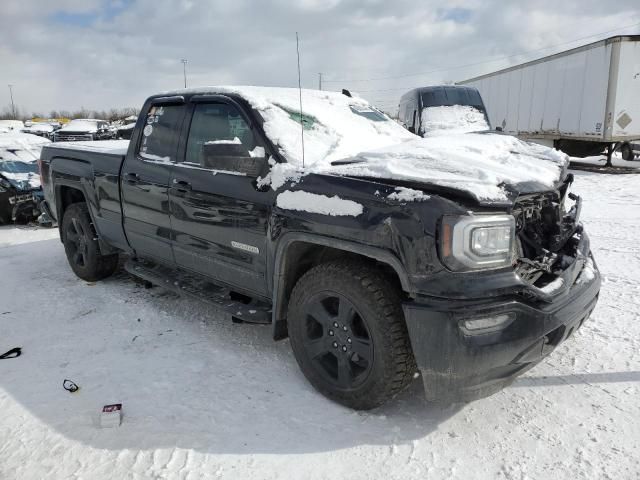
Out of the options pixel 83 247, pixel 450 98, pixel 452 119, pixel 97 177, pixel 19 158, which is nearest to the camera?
pixel 97 177

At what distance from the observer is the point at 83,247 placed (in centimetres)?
516

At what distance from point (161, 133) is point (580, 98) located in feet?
44.4

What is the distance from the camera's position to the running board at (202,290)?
325 centimetres

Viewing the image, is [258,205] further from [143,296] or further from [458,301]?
[143,296]

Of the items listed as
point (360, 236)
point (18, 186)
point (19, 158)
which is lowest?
point (18, 186)

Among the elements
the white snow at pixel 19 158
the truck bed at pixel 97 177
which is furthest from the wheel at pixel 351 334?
the white snow at pixel 19 158

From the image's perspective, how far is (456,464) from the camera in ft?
7.67

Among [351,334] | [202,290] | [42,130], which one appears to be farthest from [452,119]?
[42,130]

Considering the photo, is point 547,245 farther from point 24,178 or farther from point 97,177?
point 24,178

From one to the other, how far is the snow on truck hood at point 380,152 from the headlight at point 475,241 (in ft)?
0.36

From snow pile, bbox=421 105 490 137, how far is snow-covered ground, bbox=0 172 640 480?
7.26 metres

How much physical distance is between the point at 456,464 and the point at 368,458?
1.35ft

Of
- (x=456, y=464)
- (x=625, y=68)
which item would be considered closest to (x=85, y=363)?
(x=456, y=464)

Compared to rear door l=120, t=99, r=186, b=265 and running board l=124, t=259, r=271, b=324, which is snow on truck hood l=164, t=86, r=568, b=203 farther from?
running board l=124, t=259, r=271, b=324
